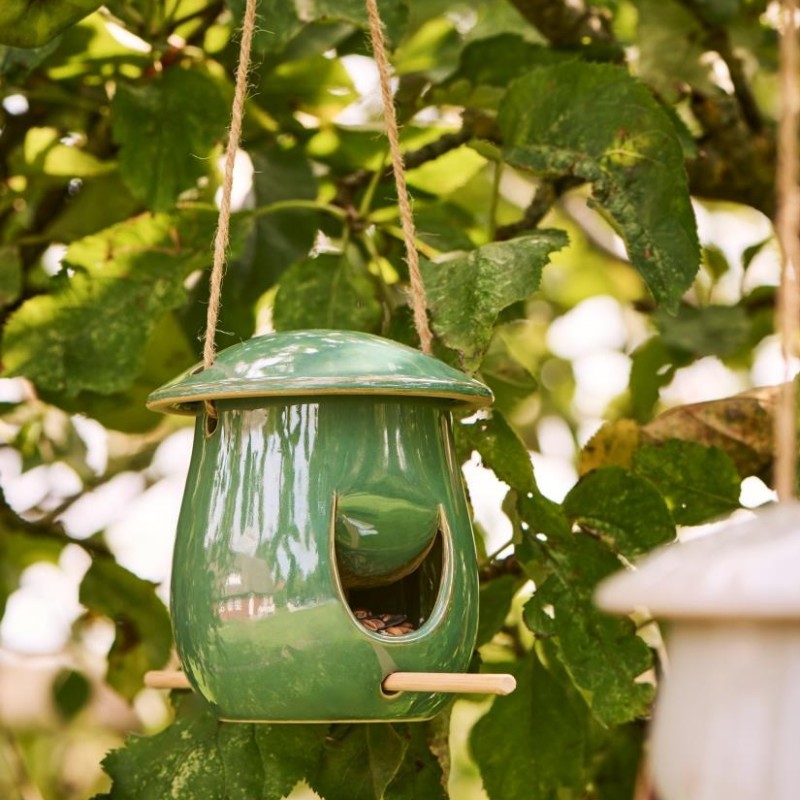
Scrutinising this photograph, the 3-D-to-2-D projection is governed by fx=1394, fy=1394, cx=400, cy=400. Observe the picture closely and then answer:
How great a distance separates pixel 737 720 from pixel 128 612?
142 cm

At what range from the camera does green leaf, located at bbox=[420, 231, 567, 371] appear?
1351 millimetres

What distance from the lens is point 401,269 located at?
1923mm

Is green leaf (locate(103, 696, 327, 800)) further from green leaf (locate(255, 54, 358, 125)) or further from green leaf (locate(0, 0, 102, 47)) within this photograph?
green leaf (locate(255, 54, 358, 125))

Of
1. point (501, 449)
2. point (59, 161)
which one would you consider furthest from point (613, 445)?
point (59, 161)

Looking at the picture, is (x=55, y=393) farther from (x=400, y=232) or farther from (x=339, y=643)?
(x=339, y=643)

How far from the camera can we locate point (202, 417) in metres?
1.32

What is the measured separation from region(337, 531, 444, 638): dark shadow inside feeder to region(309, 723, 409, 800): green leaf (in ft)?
0.60

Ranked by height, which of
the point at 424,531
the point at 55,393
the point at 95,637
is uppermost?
the point at 424,531

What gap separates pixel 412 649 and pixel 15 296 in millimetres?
880

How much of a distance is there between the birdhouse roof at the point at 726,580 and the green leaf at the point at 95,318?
3.65 ft

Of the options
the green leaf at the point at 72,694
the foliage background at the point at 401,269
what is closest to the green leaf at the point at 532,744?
the foliage background at the point at 401,269

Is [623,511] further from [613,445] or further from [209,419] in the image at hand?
[209,419]

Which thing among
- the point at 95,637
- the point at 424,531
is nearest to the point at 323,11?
the point at 424,531

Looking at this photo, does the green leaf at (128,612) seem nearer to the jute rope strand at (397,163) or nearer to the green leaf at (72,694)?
the green leaf at (72,694)
